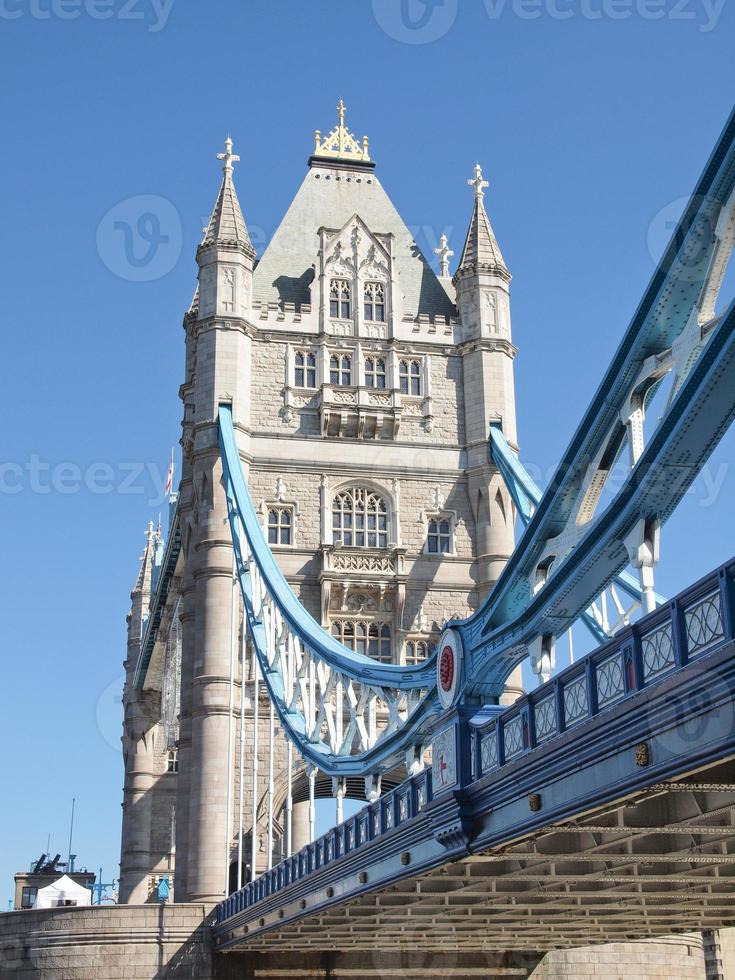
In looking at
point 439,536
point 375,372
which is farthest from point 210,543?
point 375,372

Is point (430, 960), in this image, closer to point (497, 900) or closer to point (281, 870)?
point (281, 870)

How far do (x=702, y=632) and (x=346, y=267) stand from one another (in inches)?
1348

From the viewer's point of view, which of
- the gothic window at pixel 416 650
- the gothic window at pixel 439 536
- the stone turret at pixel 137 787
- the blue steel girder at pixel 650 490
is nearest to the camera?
the blue steel girder at pixel 650 490

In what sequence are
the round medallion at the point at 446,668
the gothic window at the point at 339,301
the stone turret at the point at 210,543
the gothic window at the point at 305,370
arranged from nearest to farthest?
the round medallion at the point at 446,668 → the stone turret at the point at 210,543 → the gothic window at the point at 305,370 → the gothic window at the point at 339,301

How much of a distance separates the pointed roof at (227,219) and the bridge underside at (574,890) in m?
20.4

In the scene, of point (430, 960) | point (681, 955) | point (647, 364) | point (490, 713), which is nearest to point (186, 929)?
point (430, 960)

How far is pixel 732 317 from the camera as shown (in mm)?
12352

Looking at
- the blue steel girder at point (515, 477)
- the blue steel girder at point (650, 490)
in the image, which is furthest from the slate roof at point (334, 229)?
the blue steel girder at point (650, 490)

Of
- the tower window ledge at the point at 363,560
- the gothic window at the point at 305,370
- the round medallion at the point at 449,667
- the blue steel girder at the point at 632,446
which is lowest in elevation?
the round medallion at the point at 449,667

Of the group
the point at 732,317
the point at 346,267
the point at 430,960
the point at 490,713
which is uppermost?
the point at 346,267

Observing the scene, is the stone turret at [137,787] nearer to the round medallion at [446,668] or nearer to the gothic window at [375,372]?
the gothic window at [375,372]

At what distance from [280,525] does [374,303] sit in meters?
7.82

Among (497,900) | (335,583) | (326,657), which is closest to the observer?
(497,900)

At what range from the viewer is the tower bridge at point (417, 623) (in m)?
13.3
